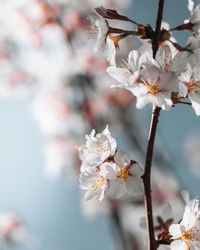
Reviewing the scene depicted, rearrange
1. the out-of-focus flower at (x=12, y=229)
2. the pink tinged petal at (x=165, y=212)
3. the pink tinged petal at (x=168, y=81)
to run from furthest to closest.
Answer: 1. the out-of-focus flower at (x=12, y=229)
2. the pink tinged petal at (x=165, y=212)
3. the pink tinged petal at (x=168, y=81)

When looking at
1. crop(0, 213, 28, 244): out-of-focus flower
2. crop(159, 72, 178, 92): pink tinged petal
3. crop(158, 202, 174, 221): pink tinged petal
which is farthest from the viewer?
crop(0, 213, 28, 244): out-of-focus flower

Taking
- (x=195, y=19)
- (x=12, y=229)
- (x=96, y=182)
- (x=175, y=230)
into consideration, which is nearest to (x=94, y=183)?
(x=96, y=182)

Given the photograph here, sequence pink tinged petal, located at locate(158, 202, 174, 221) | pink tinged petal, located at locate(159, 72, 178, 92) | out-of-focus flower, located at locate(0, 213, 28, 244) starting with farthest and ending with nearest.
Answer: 1. out-of-focus flower, located at locate(0, 213, 28, 244)
2. pink tinged petal, located at locate(158, 202, 174, 221)
3. pink tinged petal, located at locate(159, 72, 178, 92)

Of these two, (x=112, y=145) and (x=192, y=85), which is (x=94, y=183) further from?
(x=192, y=85)

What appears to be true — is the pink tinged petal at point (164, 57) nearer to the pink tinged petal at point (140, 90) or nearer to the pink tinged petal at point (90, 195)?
the pink tinged petal at point (140, 90)

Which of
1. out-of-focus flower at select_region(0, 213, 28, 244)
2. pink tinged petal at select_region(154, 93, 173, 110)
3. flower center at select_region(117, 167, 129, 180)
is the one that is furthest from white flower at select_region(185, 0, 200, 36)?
out-of-focus flower at select_region(0, 213, 28, 244)

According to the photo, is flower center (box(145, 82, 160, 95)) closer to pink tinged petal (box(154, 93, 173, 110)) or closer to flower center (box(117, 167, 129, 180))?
pink tinged petal (box(154, 93, 173, 110))

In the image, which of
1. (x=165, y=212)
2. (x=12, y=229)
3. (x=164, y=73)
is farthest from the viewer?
(x=12, y=229)

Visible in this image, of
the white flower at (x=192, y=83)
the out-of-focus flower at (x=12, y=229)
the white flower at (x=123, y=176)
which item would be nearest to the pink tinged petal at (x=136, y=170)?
the white flower at (x=123, y=176)
